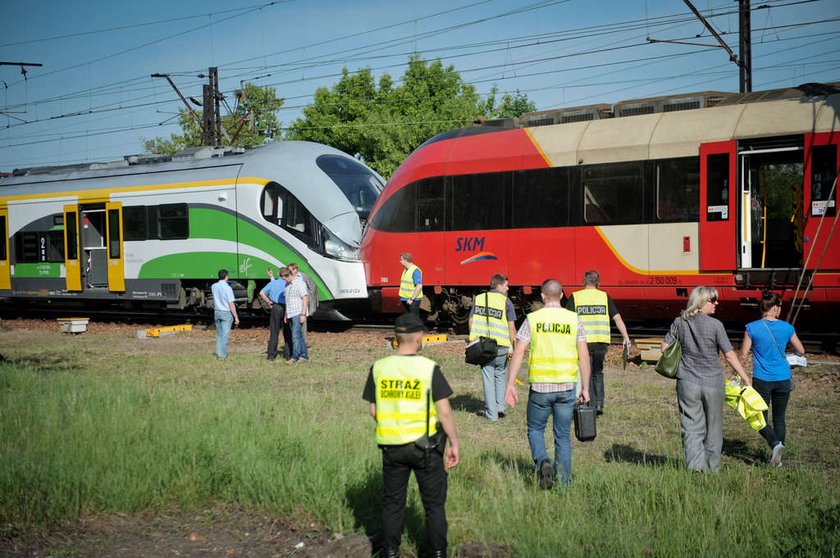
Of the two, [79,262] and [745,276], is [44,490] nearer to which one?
[745,276]

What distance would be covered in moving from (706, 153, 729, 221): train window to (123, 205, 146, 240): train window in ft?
46.1

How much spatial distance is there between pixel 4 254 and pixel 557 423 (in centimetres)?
2264

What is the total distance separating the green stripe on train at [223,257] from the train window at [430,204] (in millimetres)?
2768

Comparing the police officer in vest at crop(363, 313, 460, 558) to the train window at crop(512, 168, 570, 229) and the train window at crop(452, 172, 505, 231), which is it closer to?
the train window at crop(512, 168, 570, 229)

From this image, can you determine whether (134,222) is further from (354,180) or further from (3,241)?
(354,180)

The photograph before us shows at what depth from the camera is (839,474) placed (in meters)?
7.76

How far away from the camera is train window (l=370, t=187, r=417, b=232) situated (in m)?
18.3

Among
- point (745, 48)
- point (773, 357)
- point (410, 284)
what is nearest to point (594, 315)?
point (773, 357)

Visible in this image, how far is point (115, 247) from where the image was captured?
22.7 meters

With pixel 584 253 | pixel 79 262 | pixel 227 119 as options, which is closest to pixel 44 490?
pixel 584 253

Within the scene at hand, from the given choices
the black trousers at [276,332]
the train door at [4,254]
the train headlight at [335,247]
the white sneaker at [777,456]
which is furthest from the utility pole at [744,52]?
the train door at [4,254]

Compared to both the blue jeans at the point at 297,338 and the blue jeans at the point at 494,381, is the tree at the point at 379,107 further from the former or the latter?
the blue jeans at the point at 494,381

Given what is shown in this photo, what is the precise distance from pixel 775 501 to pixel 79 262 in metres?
20.9

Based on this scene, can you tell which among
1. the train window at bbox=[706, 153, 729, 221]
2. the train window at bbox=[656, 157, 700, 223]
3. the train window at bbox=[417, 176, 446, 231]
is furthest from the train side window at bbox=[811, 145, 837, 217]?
the train window at bbox=[417, 176, 446, 231]
